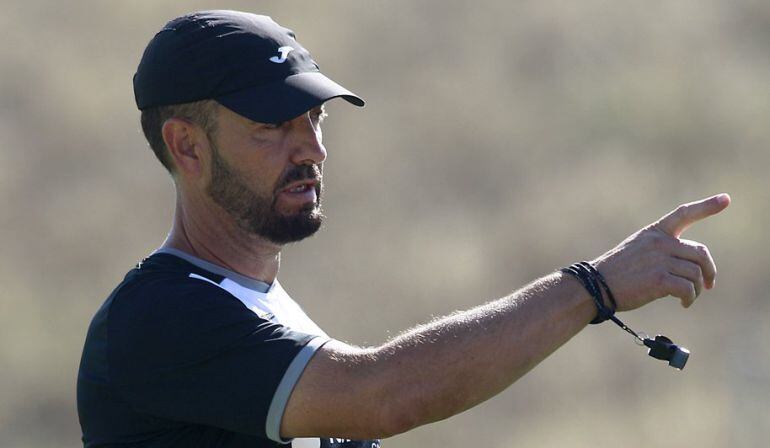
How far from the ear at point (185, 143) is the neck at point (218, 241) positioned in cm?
11

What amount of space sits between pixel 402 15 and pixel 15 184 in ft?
15.7

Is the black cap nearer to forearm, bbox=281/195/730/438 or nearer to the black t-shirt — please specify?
the black t-shirt

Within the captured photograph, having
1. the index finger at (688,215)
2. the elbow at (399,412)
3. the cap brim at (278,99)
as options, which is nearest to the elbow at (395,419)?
the elbow at (399,412)

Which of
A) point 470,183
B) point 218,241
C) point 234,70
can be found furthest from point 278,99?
point 470,183

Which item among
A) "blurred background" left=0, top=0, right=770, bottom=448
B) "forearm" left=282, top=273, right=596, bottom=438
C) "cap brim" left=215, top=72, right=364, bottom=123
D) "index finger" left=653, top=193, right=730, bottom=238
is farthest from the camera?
"blurred background" left=0, top=0, right=770, bottom=448

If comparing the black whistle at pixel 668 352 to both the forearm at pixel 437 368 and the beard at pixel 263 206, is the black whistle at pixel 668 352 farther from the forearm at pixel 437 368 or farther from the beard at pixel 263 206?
the beard at pixel 263 206

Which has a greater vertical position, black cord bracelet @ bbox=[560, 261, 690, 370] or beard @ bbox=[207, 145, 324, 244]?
beard @ bbox=[207, 145, 324, 244]

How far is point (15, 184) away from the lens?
43.5 ft

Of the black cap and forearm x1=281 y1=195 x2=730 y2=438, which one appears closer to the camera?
→ forearm x1=281 y1=195 x2=730 y2=438

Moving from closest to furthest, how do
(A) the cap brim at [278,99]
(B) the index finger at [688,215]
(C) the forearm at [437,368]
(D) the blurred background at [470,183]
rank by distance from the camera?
(C) the forearm at [437,368]
(B) the index finger at [688,215]
(A) the cap brim at [278,99]
(D) the blurred background at [470,183]

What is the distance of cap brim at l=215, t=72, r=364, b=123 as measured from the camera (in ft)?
11.5

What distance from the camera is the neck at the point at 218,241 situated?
3.67 meters

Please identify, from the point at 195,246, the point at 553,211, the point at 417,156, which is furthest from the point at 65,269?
the point at 195,246

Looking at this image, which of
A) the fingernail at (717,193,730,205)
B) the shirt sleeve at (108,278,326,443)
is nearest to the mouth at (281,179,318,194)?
the shirt sleeve at (108,278,326,443)
